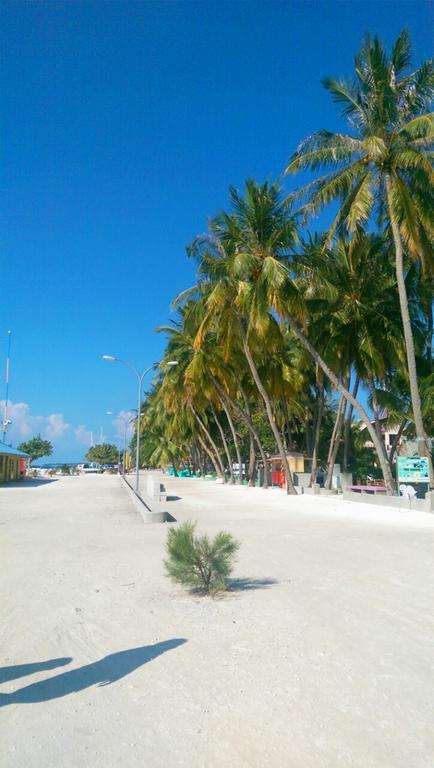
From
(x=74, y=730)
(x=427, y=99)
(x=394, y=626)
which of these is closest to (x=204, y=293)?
(x=427, y=99)

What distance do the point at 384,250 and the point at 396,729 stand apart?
84.5 ft

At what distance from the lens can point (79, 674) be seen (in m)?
4.92

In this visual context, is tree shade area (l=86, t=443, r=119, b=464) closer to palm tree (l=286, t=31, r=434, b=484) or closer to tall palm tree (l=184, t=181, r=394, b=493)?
tall palm tree (l=184, t=181, r=394, b=493)

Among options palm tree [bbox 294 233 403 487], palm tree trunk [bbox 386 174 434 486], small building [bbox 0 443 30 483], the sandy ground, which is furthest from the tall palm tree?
small building [bbox 0 443 30 483]

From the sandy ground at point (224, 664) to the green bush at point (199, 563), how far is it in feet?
0.79

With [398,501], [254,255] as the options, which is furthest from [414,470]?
[254,255]

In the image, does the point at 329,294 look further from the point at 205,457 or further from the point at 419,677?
the point at 205,457

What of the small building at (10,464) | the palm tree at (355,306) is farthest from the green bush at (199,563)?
the small building at (10,464)

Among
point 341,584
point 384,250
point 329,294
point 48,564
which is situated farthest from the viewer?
point 384,250

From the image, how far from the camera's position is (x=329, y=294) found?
2569 cm

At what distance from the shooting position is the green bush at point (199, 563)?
25.7 ft

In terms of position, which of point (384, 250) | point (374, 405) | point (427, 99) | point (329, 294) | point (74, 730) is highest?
point (427, 99)

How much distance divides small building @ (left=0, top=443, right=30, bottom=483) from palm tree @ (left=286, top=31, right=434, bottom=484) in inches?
1174

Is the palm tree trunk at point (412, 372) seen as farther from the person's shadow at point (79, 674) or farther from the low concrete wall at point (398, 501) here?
the person's shadow at point (79, 674)
